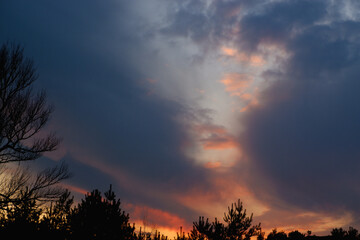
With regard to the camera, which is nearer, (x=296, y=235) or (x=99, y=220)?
(x=99, y=220)

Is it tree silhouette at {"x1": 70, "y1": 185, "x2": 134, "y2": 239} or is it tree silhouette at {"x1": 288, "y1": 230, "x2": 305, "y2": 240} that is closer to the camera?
tree silhouette at {"x1": 70, "y1": 185, "x2": 134, "y2": 239}

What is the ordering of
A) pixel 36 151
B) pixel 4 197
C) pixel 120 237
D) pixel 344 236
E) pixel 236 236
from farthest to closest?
1. pixel 344 236
2. pixel 236 236
3. pixel 120 237
4. pixel 36 151
5. pixel 4 197

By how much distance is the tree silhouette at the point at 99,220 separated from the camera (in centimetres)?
1772

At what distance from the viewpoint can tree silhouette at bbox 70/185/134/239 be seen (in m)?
17.7

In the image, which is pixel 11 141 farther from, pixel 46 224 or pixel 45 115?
pixel 46 224

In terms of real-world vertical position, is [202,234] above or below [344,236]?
below

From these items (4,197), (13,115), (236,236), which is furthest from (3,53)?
(236,236)

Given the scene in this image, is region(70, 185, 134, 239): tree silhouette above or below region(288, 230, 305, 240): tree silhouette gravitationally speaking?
below

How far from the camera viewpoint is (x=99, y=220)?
1798cm

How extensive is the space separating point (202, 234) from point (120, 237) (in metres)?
7.73

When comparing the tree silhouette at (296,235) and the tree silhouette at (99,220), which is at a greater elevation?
the tree silhouette at (296,235)

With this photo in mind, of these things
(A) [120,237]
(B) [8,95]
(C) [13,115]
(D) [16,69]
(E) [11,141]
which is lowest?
(A) [120,237]

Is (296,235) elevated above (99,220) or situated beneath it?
elevated above

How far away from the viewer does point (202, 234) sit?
22.9 metres
